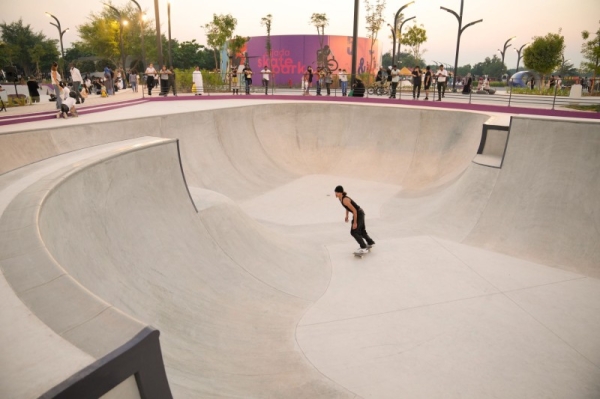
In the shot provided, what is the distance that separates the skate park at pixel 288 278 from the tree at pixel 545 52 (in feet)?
138

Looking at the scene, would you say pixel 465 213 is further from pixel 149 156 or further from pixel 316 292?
pixel 149 156

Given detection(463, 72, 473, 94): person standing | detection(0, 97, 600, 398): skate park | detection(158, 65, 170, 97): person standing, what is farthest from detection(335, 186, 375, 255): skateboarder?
detection(463, 72, 473, 94): person standing

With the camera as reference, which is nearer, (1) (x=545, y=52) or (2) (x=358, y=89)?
(2) (x=358, y=89)

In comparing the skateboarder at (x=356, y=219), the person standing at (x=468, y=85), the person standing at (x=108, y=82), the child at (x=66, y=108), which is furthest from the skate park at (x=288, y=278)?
the person standing at (x=468, y=85)

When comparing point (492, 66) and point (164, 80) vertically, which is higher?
point (492, 66)

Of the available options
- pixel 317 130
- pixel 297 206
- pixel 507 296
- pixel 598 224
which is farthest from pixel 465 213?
pixel 317 130

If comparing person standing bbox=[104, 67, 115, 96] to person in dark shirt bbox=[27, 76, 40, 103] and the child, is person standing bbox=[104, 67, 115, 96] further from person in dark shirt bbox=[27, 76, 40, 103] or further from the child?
the child

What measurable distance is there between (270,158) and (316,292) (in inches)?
373

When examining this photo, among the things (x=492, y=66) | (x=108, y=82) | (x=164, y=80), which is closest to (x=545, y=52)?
(x=164, y=80)

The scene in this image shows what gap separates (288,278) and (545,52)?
50.6 meters

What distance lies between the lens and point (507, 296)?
6.61 meters

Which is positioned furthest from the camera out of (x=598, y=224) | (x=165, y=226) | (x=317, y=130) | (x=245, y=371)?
(x=317, y=130)

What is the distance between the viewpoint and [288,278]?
7.21m

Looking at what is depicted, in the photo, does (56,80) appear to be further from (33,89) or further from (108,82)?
(108,82)
